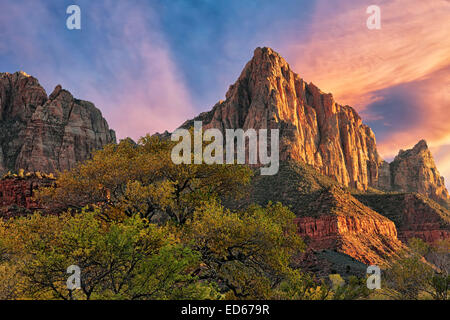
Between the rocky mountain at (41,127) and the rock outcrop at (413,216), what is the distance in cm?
14217

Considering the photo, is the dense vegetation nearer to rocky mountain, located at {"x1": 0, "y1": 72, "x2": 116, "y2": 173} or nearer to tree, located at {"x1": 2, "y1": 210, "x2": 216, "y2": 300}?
tree, located at {"x1": 2, "y1": 210, "x2": 216, "y2": 300}

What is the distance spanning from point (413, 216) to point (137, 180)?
153108 millimetres

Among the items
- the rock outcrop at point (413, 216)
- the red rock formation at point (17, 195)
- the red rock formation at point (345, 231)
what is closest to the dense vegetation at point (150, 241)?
the red rock formation at point (17, 195)

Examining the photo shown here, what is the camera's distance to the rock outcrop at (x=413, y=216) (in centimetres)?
13712

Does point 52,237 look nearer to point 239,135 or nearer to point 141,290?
point 141,290

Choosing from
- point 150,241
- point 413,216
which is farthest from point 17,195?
point 413,216

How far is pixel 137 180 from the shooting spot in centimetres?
2439

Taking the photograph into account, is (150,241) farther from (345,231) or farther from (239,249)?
(345,231)

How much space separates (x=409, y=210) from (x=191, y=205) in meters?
151

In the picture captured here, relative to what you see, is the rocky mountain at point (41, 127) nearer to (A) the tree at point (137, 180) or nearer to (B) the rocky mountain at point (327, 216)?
(B) the rocky mountain at point (327, 216)

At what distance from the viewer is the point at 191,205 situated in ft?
82.5

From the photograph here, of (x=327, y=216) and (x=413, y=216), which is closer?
(x=327, y=216)
